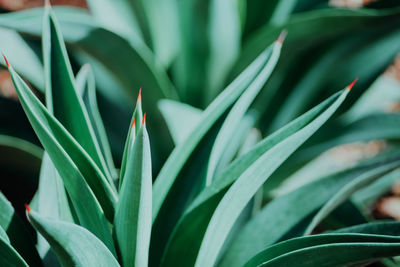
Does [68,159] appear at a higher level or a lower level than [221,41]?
lower

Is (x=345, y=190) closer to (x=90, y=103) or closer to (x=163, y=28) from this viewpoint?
(x=90, y=103)

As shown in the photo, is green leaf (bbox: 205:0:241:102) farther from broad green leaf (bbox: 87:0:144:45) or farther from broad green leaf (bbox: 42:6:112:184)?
broad green leaf (bbox: 42:6:112:184)

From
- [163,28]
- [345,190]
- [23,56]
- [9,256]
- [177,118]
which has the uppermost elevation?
[163,28]

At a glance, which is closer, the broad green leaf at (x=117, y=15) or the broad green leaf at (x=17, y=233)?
the broad green leaf at (x=17, y=233)

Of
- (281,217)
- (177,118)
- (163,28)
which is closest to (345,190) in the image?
(281,217)

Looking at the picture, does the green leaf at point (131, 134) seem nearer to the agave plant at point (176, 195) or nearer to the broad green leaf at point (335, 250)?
the agave plant at point (176, 195)

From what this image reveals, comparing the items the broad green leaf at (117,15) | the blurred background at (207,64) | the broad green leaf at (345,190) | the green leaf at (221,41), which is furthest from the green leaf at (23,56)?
the broad green leaf at (345,190)
